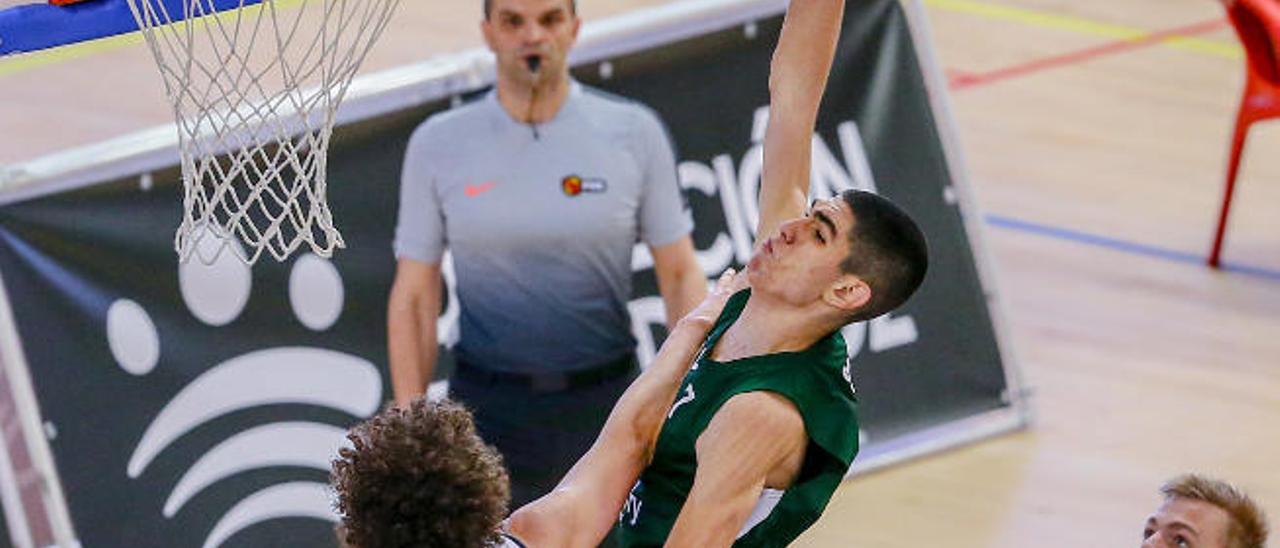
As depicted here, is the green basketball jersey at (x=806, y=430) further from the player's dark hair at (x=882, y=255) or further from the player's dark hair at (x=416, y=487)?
the player's dark hair at (x=416, y=487)

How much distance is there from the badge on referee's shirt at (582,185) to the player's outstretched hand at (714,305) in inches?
60.6

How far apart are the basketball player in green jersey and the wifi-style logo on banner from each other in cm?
259

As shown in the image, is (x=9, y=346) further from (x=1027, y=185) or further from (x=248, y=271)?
(x=1027, y=185)

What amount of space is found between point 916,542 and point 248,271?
2321 mm

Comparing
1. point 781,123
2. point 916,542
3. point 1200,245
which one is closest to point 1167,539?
point 781,123

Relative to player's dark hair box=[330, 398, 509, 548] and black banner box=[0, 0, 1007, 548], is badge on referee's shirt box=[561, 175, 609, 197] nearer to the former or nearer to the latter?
black banner box=[0, 0, 1007, 548]

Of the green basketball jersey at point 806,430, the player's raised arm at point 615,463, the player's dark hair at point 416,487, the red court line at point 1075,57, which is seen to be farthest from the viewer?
the red court line at point 1075,57

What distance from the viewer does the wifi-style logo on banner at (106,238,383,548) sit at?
7.32 meters

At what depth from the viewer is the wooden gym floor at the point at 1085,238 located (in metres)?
8.40

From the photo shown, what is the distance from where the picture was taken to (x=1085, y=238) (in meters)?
10.4

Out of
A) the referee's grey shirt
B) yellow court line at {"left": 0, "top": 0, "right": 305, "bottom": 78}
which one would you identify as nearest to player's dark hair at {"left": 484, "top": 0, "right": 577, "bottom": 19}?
the referee's grey shirt

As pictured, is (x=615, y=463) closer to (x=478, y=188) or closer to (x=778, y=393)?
(x=778, y=393)

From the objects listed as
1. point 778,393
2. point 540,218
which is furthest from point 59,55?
point 778,393

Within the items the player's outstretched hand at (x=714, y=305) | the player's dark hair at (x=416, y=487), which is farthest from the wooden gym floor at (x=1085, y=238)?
the player's dark hair at (x=416, y=487)
